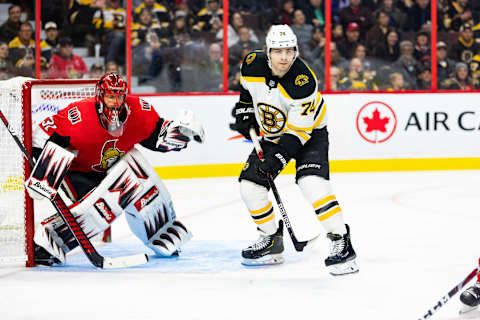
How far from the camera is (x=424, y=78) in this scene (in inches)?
315

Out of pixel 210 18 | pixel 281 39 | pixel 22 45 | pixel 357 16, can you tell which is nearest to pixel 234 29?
pixel 210 18

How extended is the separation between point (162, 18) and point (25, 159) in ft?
12.2

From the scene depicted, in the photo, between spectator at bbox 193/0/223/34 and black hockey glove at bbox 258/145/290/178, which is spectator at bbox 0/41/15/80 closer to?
spectator at bbox 193/0/223/34

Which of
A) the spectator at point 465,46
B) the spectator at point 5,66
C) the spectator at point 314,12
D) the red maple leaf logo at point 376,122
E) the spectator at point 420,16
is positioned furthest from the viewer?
the spectator at point 465,46

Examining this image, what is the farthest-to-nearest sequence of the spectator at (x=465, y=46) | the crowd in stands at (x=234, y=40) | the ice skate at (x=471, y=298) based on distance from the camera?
1. the spectator at (x=465, y=46)
2. the crowd in stands at (x=234, y=40)
3. the ice skate at (x=471, y=298)

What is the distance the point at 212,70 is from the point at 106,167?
361cm

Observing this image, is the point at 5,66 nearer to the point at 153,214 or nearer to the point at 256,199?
the point at 153,214

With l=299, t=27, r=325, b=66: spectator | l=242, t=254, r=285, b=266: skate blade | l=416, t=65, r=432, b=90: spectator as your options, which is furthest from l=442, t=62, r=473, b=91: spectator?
l=242, t=254, r=285, b=266: skate blade

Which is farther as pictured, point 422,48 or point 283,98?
point 422,48

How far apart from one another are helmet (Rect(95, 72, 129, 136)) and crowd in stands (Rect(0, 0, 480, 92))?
358 centimetres

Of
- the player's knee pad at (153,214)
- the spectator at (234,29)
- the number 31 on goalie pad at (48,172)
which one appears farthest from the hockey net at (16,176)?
the spectator at (234,29)

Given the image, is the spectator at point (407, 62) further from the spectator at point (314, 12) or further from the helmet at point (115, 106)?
the helmet at point (115, 106)

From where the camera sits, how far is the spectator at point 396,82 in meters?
7.93

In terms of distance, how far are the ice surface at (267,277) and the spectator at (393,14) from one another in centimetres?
258
